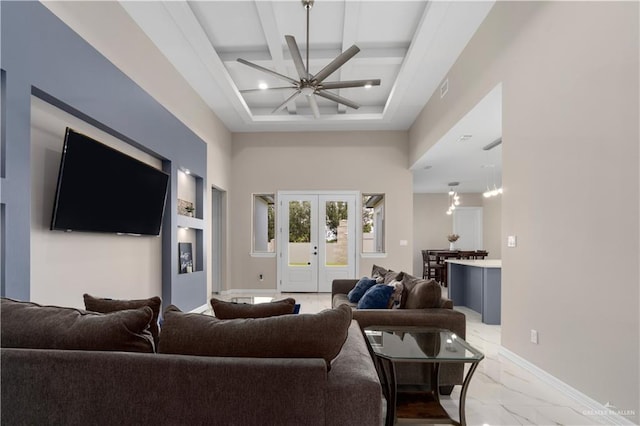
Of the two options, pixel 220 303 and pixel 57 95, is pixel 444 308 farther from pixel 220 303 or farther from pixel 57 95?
pixel 57 95

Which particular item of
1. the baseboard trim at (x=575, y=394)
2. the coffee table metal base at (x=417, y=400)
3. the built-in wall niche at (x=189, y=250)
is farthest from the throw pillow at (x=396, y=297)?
→ the built-in wall niche at (x=189, y=250)

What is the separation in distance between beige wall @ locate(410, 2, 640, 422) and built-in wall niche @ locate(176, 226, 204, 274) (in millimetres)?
4039

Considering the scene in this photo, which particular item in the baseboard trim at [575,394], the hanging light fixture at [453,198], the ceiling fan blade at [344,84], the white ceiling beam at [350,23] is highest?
the white ceiling beam at [350,23]

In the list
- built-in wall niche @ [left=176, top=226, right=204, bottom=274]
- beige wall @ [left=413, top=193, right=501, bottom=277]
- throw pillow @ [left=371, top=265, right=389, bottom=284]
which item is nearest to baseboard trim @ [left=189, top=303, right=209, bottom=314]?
built-in wall niche @ [left=176, top=226, right=204, bottom=274]

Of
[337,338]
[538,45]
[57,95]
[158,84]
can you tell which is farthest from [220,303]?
[158,84]

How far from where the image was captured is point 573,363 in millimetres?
2428

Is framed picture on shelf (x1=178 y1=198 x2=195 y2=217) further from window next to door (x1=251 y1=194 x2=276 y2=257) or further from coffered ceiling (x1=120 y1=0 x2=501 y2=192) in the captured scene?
window next to door (x1=251 y1=194 x2=276 y2=257)

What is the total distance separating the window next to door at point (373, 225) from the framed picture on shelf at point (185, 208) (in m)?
3.52

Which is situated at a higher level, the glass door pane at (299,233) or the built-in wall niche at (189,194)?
the built-in wall niche at (189,194)

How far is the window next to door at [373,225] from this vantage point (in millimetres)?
7316


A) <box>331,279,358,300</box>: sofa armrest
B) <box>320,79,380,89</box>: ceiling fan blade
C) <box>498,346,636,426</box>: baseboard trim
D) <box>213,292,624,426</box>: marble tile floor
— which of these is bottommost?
<box>213,292,624,426</box>: marble tile floor

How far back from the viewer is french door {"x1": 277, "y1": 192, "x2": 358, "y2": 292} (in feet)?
23.9

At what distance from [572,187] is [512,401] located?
5.15 feet

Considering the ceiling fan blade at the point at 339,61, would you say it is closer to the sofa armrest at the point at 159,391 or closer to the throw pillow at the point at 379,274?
the throw pillow at the point at 379,274
